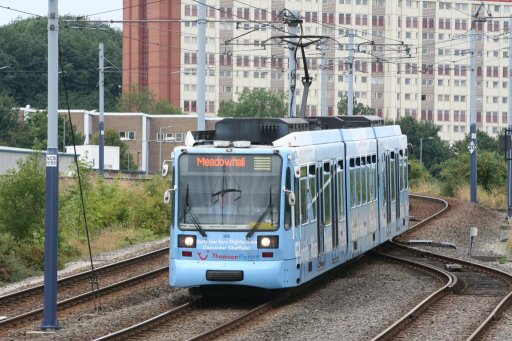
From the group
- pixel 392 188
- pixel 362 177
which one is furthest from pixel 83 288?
pixel 392 188

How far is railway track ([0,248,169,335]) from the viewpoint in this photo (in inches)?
805

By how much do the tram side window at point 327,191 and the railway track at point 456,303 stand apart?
237 cm

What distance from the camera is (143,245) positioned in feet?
113

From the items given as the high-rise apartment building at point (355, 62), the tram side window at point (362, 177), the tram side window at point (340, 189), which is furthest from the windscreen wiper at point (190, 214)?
the high-rise apartment building at point (355, 62)

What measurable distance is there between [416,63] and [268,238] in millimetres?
138562

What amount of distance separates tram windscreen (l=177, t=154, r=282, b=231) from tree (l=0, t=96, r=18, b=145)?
92.4 m

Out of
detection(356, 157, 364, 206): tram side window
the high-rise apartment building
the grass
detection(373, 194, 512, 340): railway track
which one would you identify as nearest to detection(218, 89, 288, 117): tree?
the high-rise apartment building

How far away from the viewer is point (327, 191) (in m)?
23.6

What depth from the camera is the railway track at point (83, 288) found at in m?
20.5

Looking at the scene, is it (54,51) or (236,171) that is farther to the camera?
(236,171)

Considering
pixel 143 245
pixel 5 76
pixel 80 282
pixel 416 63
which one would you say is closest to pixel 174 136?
pixel 5 76

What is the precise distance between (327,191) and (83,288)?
15.6 feet

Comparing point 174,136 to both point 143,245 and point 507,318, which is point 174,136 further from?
point 507,318

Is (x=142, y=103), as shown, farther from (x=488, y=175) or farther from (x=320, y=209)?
(x=320, y=209)
